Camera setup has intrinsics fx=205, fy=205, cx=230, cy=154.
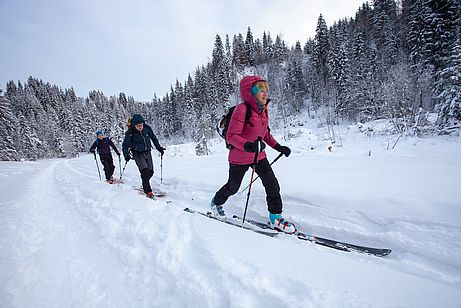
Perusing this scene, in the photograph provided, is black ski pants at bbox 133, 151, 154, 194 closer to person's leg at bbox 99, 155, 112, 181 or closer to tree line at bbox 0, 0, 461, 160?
person's leg at bbox 99, 155, 112, 181

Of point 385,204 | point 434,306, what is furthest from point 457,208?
point 434,306

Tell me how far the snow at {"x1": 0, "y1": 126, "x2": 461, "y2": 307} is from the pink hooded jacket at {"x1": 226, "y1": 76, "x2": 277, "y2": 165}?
100cm

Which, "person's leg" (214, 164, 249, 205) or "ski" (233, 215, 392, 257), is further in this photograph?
"person's leg" (214, 164, 249, 205)

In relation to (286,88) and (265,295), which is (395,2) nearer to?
(286,88)

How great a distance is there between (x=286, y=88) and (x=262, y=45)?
81.4 feet

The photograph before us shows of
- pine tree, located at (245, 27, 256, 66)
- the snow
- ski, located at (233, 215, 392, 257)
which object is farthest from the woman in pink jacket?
pine tree, located at (245, 27, 256, 66)

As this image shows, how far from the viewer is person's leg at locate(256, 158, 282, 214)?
3043mm

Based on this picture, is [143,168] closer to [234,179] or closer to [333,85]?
[234,179]

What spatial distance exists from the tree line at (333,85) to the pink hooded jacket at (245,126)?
1193 centimetres

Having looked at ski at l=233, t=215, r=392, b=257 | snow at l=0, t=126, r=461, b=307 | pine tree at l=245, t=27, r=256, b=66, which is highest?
pine tree at l=245, t=27, r=256, b=66

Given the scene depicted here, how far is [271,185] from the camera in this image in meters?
3.04

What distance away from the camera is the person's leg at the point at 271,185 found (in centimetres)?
304

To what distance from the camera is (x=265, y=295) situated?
140cm

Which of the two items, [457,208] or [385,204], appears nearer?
[457,208]
